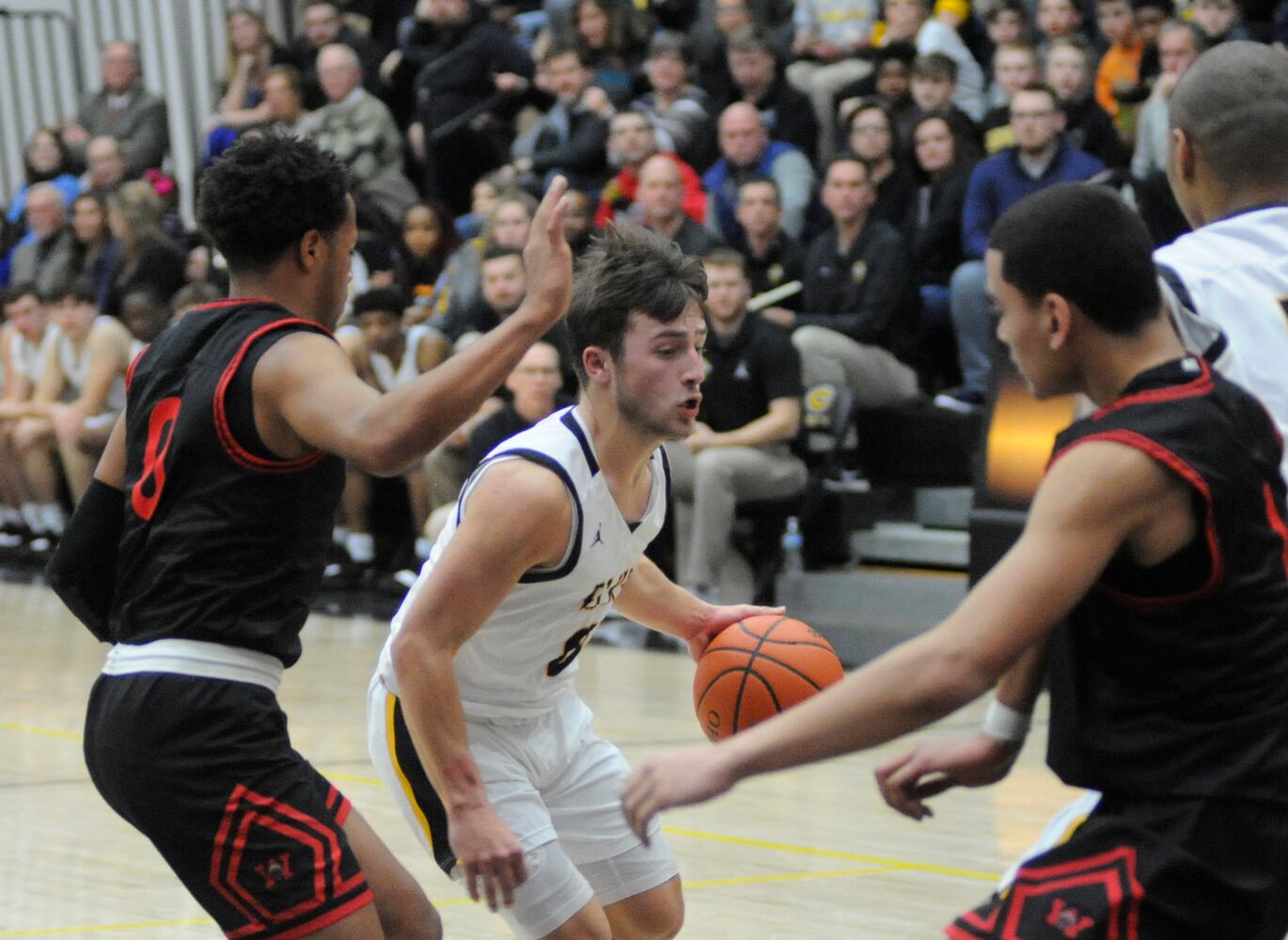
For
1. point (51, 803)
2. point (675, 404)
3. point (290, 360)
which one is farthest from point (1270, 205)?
point (51, 803)

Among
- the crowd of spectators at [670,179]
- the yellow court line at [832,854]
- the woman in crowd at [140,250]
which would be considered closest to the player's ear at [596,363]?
the yellow court line at [832,854]

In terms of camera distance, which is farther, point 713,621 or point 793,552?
point 793,552

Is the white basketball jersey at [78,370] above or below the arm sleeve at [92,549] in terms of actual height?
below

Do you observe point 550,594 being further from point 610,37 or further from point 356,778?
point 610,37

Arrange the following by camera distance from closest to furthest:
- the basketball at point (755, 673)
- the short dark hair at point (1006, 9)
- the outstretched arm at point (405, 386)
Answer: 1. the outstretched arm at point (405, 386)
2. the basketball at point (755, 673)
3. the short dark hair at point (1006, 9)

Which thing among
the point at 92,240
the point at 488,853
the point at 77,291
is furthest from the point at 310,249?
the point at 92,240

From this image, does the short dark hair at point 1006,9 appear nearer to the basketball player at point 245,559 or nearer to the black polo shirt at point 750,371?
the black polo shirt at point 750,371

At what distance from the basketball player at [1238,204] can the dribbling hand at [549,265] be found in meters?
0.91

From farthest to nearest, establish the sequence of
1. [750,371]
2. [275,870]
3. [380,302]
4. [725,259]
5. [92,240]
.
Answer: [92,240] < [380,302] < [750,371] < [725,259] < [275,870]

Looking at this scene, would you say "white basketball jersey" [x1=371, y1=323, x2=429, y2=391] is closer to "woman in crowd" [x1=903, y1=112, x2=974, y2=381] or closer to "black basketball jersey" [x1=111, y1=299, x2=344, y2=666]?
"woman in crowd" [x1=903, y1=112, x2=974, y2=381]

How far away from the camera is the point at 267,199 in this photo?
318cm

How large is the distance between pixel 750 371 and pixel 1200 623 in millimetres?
6914

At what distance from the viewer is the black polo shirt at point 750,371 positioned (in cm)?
924

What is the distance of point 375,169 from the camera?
13484mm
